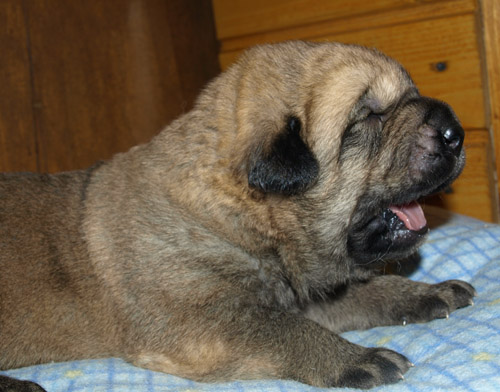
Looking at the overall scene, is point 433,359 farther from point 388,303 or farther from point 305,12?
point 305,12

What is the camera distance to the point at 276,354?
2.72 m

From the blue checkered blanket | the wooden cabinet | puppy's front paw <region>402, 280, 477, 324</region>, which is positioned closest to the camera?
the blue checkered blanket

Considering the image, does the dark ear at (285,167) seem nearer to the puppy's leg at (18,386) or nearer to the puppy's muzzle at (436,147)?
the puppy's muzzle at (436,147)

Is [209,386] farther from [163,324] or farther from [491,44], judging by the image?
[491,44]

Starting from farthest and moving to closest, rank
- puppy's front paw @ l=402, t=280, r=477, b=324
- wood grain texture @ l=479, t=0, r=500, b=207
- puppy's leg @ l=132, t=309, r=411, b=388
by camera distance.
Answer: wood grain texture @ l=479, t=0, r=500, b=207 → puppy's front paw @ l=402, t=280, r=477, b=324 → puppy's leg @ l=132, t=309, r=411, b=388

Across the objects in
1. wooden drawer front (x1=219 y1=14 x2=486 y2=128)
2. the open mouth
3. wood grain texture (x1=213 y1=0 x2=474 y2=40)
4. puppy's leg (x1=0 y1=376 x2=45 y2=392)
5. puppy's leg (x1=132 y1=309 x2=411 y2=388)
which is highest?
wood grain texture (x1=213 y1=0 x2=474 y2=40)

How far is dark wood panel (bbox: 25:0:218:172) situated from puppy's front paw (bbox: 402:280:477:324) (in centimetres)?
255

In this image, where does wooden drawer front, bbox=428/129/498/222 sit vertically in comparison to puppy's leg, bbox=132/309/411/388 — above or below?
below

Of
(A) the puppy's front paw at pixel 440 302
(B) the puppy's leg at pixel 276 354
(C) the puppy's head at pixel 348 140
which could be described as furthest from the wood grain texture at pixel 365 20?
(B) the puppy's leg at pixel 276 354

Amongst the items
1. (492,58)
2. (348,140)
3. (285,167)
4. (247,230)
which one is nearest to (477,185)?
(492,58)

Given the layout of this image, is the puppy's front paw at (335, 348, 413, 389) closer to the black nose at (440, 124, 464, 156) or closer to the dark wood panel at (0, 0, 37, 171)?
the black nose at (440, 124, 464, 156)

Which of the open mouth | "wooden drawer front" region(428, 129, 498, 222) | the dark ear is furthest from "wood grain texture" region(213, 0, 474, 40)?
the dark ear

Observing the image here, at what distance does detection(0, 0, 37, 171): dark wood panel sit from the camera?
430 cm

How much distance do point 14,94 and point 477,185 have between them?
311 cm
